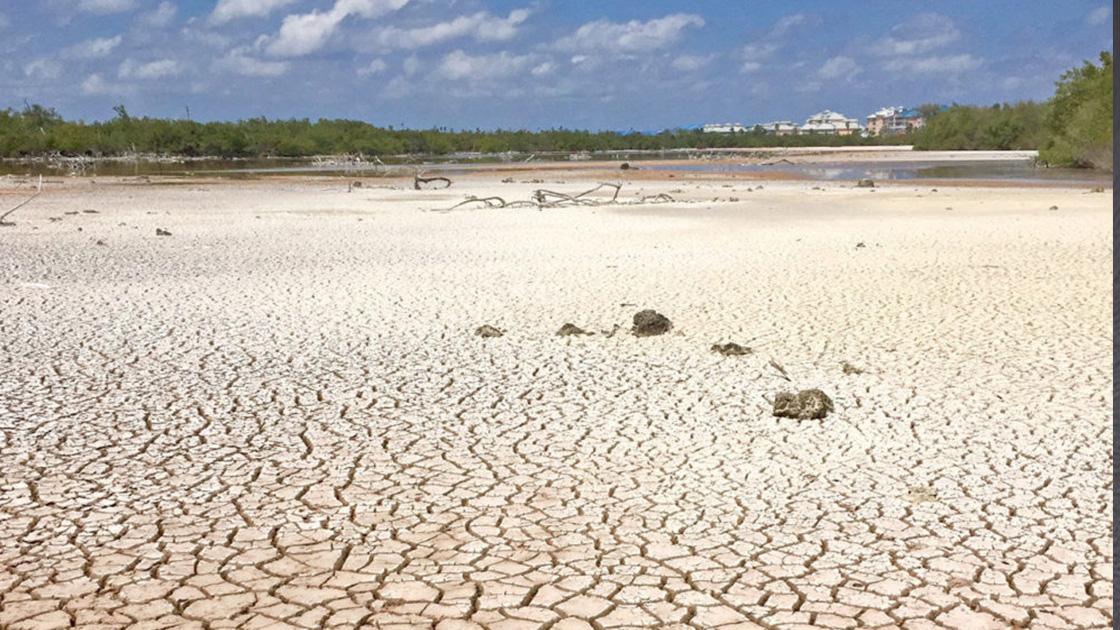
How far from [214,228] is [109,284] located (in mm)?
8059

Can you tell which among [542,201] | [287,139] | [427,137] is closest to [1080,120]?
[542,201]

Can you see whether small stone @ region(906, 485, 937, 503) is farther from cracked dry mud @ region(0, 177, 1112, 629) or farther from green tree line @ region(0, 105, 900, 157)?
Result: green tree line @ region(0, 105, 900, 157)

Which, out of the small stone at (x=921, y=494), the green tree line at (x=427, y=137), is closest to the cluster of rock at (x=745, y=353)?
the small stone at (x=921, y=494)

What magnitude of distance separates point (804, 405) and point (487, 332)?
344 centimetres

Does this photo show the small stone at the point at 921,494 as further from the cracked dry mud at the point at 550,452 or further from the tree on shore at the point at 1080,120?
the tree on shore at the point at 1080,120

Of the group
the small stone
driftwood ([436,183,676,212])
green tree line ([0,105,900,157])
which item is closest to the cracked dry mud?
the small stone

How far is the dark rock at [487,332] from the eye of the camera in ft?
30.1

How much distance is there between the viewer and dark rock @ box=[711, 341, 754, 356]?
8.34 meters

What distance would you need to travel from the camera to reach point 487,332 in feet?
30.1

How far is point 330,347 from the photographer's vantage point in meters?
8.74

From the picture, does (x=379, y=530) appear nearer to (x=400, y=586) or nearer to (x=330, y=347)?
(x=400, y=586)

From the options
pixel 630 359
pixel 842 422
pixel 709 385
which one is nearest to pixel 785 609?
pixel 842 422

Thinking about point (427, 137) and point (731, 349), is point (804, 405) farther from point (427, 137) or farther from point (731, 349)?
point (427, 137)

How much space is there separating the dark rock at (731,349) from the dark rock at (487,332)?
1.93 m
